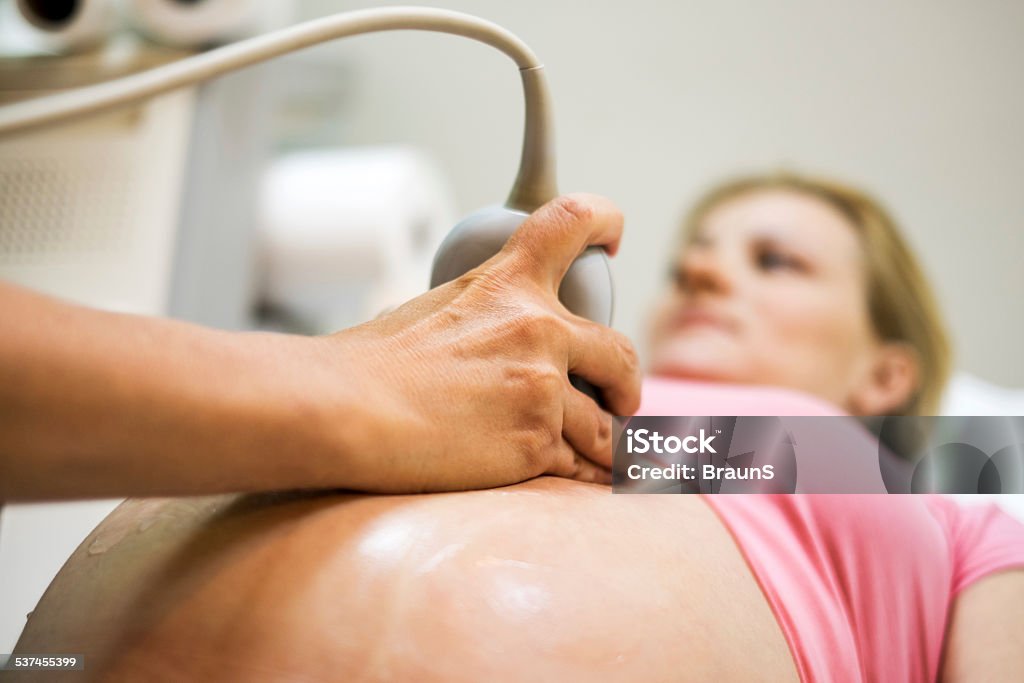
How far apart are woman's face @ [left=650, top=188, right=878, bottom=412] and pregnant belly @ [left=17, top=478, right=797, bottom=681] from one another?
89 centimetres

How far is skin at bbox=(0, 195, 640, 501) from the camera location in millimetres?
347

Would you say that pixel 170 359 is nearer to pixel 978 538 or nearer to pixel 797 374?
pixel 978 538

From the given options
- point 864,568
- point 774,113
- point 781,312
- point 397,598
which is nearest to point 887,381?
point 781,312

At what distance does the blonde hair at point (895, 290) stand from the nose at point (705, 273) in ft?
0.97

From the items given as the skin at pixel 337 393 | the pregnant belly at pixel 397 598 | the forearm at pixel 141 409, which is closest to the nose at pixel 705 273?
the skin at pixel 337 393

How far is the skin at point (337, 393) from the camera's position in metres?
0.35

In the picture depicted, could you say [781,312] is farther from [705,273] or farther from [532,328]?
[532,328]

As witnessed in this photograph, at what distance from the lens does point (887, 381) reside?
5.00ft

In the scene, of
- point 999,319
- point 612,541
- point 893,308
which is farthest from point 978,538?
point 999,319

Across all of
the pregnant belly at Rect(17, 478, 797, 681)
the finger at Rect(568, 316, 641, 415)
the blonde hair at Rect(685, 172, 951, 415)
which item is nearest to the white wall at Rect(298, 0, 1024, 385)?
the blonde hair at Rect(685, 172, 951, 415)

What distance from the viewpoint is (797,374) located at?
4.47 feet

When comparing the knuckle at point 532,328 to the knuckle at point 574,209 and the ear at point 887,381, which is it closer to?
the knuckle at point 574,209

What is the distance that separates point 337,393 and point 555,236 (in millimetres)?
200

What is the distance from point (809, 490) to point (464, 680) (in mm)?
434
